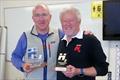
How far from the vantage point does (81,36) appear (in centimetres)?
174

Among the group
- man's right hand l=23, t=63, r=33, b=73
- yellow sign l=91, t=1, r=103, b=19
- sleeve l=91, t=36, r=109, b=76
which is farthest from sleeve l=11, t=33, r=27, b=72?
yellow sign l=91, t=1, r=103, b=19

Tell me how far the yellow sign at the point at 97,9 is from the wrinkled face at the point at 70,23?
1237 mm

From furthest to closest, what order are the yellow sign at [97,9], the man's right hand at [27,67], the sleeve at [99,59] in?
the yellow sign at [97,9] < the man's right hand at [27,67] < the sleeve at [99,59]

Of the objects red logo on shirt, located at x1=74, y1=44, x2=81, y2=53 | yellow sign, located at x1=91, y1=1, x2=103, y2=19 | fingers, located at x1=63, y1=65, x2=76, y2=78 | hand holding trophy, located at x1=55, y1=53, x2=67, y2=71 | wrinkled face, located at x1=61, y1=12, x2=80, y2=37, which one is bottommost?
fingers, located at x1=63, y1=65, x2=76, y2=78

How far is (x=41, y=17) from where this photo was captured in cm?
189

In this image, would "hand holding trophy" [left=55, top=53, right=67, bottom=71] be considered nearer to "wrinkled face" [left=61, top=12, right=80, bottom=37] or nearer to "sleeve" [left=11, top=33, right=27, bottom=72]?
"wrinkled face" [left=61, top=12, right=80, bottom=37]

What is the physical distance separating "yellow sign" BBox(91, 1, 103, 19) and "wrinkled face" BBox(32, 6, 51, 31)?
1.17m

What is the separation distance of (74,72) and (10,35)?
2.03 meters

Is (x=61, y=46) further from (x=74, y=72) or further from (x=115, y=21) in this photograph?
(x=115, y=21)

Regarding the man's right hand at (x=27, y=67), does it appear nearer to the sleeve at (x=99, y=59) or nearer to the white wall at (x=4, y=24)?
the sleeve at (x=99, y=59)

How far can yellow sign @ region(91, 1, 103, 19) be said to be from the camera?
9.69 feet

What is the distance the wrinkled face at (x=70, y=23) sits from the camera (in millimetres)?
1760

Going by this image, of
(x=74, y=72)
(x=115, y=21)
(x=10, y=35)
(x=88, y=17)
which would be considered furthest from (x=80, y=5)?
(x=74, y=72)

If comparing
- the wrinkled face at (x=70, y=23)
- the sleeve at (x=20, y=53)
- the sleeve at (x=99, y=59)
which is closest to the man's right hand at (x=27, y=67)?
the sleeve at (x=20, y=53)
